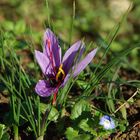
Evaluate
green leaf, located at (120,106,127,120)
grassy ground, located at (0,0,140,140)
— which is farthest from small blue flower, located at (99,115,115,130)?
green leaf, located at (120,106,127,120)

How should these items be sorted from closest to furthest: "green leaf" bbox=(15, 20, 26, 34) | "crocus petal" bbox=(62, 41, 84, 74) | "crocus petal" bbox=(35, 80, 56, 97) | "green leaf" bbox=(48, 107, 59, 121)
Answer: "crocus petal" bbox=(35, 80, 56, 97) → "crocus petal" bbox=(62, 41, 84, 74) → "green leaf" bbox=(48, 107, 59, 121) → "green leaf" bbox=(15, 20, 26, 34)

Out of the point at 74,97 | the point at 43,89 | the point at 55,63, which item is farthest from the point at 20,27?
the point at 43,89

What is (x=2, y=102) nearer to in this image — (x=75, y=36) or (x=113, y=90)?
(x=113, y=90)

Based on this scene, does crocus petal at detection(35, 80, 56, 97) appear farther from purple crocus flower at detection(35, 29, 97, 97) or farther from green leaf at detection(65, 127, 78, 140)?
green leaf at detection(65, 127, 78, 140)

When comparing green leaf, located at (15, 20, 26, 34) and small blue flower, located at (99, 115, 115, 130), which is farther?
green leaf, located at (15, 20, 26, 34)

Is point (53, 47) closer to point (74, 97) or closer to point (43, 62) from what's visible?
point (43, 62)

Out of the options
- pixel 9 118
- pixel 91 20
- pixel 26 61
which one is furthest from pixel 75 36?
pixel 9 118

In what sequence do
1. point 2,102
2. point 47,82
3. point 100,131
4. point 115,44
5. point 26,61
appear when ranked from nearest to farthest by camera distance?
point 47,82
point 100,131
point 2,102
point 26,61
point 115,44
